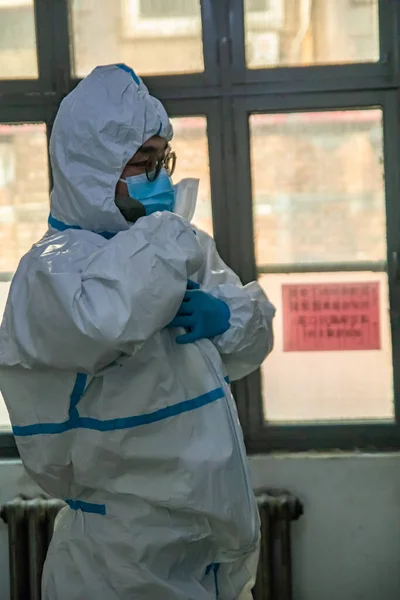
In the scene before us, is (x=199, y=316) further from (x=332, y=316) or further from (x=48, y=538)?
(x=48, y=538)

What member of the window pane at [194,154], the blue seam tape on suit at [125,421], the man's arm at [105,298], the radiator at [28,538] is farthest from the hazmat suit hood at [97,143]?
the radiator at [28,538]

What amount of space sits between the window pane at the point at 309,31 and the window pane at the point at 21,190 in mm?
755

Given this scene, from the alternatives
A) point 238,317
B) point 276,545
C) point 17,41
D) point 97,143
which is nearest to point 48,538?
point 276,545

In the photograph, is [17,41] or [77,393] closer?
[77,393]

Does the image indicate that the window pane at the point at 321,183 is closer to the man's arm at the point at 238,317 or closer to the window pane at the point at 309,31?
the window pane at the point at 309,31

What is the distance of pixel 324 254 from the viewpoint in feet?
7.27

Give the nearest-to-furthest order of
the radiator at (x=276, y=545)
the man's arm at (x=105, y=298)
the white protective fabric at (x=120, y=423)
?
the man's arm at (x=105, y=298)
the white protective fabric at (x=120, y=423)
the radiator at (x=276, y=545)

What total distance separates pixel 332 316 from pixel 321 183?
17.1 inches

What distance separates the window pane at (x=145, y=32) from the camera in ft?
7.16

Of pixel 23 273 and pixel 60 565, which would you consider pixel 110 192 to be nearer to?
pixel 23 273

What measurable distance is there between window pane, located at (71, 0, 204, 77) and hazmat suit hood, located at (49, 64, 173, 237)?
0.87 meters

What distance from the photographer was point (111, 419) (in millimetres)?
1279

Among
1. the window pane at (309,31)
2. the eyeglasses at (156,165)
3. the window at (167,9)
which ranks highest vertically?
the window at (167,9)

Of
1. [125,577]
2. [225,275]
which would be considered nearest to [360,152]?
[225,275]
